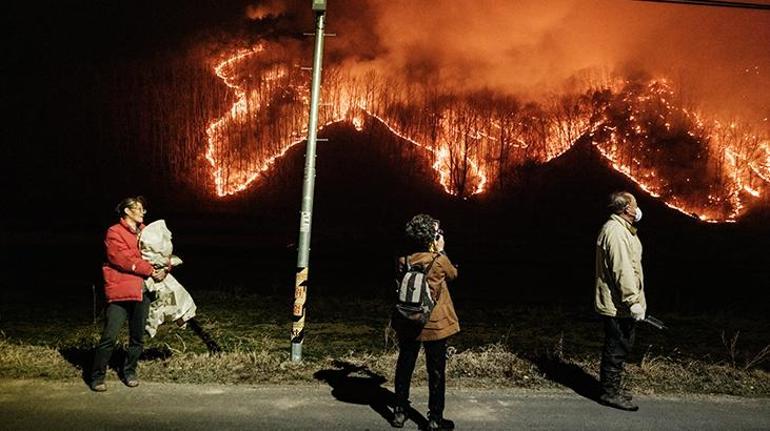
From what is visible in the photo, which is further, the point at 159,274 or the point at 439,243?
the point at 159,274

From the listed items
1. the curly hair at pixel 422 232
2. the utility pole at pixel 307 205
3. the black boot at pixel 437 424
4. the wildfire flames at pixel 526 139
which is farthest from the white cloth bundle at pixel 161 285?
the wildfire flames at pixel 526 139

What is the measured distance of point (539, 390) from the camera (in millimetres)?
6188

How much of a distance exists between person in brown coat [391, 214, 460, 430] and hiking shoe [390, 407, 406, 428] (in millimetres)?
149

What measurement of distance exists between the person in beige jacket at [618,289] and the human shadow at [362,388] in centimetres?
193

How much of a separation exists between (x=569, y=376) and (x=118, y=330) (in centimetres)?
485

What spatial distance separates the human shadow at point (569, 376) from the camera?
621cm

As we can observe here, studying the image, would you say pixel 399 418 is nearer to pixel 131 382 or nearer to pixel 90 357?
pixel 131 382

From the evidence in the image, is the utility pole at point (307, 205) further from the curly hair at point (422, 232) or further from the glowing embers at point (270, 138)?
the glowing embers at point (270, 138)

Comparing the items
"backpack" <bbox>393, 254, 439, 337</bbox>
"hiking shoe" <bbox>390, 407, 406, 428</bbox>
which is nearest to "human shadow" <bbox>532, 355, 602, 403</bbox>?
"hiking shoe" <bbox>390, 407, 406, 428</bbox>

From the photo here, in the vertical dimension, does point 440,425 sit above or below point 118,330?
below

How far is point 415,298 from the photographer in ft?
15.3

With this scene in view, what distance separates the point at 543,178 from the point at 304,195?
54684 millimetres

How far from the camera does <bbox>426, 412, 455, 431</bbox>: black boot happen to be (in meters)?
4.89

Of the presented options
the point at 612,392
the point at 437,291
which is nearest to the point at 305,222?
the point at 437,291
